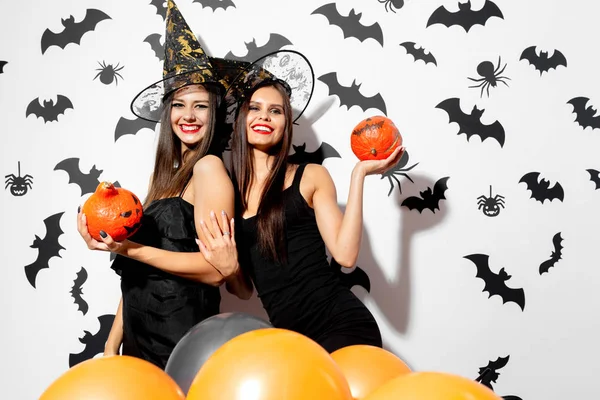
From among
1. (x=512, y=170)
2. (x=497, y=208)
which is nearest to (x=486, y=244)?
(x=497, y=208)

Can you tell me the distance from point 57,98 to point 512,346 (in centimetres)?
242

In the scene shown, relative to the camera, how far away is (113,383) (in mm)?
1051

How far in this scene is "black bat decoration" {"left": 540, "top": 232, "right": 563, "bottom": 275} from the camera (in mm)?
2490

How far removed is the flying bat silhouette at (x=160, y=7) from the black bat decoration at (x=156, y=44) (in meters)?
0.09

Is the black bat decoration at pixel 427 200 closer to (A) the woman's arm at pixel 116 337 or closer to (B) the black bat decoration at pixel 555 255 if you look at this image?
(B) the black bat decoration at pixel 555 255

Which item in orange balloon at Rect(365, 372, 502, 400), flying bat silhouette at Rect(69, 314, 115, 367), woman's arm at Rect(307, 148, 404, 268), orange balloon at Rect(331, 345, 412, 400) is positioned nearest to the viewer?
orange balloon at Rect(365, 372, 502, 400)

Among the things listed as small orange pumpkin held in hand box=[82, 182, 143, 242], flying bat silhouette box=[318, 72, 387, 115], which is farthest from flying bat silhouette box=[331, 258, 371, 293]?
small orange pumpkin held in hand box=[82, 182, 143, 242]

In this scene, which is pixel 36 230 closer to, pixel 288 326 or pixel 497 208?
pixel 288 326

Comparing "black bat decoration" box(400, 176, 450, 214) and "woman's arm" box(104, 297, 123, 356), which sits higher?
"black bat decoration" box(400, 176, 450, 214)

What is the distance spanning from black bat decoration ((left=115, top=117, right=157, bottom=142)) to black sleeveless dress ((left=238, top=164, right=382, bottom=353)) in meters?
0.76

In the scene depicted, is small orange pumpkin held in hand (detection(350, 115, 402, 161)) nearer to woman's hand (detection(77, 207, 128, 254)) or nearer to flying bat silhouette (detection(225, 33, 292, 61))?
flying bat silhouette (detection(225, 33, 292, 61))

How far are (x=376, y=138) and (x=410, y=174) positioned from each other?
0.64 m

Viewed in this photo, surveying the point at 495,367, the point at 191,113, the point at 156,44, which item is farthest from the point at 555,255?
the point at 156,44

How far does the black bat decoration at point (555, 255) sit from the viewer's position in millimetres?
2490
